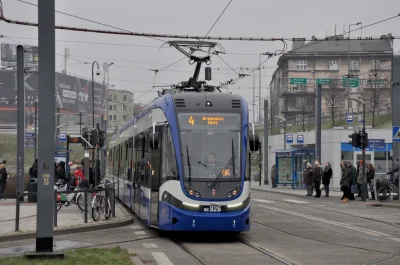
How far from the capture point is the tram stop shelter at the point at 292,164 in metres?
47.2

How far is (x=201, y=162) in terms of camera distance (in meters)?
16.8

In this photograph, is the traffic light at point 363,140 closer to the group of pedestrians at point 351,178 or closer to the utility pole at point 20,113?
the group of pedestrians at point 351,178

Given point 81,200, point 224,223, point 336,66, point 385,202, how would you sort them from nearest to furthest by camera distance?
point 224,223
point 81,200
point 385,202
point 336,66

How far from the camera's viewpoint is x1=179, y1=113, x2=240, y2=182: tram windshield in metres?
16.8

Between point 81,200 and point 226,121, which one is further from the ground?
point 226,121

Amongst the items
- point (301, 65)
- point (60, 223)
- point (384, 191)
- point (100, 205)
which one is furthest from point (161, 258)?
point (301, 65)

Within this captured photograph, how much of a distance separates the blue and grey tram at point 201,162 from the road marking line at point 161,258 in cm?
237

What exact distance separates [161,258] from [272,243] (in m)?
3.68

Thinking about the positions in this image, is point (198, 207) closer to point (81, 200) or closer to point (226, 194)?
point (226, 194)

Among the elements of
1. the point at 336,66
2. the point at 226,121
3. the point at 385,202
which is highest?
the point at 336,66

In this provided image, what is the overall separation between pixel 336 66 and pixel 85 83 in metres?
52.1

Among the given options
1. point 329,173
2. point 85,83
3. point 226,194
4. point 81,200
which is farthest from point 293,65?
point 226,194

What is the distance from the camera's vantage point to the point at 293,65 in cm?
11169

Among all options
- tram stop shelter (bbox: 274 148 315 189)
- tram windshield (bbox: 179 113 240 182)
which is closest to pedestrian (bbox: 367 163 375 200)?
tram stop shelter (bbox: 274 148 315 189)
